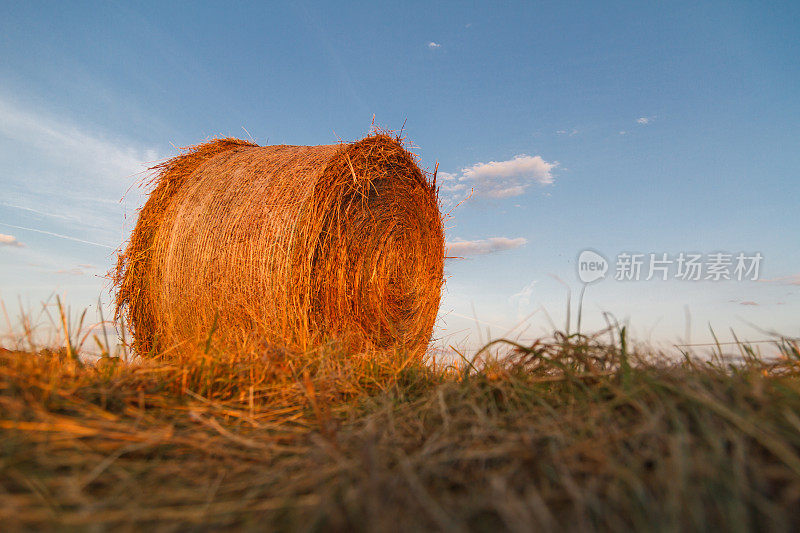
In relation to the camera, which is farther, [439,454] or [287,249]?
[287,249]

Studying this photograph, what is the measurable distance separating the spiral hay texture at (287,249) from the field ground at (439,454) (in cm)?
135

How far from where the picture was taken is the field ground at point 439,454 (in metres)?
0.92

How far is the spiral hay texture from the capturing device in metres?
3.69

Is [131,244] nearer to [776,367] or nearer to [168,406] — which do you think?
[168,406]

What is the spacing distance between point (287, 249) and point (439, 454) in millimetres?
2638

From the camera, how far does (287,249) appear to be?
3635 millimetres

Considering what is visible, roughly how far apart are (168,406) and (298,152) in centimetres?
318

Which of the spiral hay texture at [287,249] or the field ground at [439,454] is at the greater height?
the spiral hay texture at [287,249]

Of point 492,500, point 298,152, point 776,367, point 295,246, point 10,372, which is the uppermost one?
point 298,152

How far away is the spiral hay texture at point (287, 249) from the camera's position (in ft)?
12.1

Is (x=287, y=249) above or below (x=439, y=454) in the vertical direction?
above

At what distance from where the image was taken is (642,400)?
54.7 inches

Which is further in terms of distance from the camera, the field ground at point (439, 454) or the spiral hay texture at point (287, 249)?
the spiral hay texture at point (287, 249)

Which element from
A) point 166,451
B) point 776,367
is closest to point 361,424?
point 166,451
